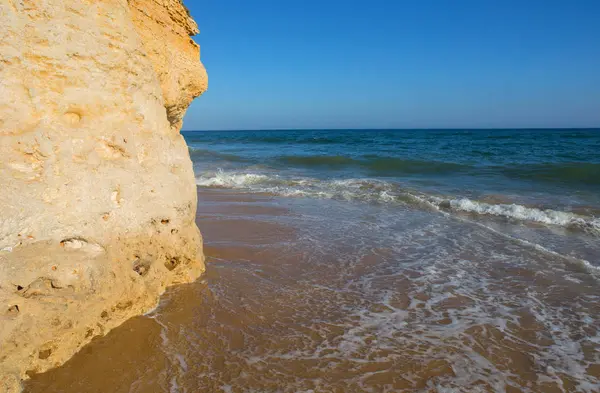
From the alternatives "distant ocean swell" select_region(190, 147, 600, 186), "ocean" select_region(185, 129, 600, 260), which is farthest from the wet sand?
"distant ocean swell" select_region(190, 147, 600, 186)

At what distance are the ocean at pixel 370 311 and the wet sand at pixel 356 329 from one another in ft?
0.04

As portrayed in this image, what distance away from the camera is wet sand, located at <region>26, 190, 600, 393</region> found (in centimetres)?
262

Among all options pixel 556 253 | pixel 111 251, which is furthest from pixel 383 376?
pixel 556 253

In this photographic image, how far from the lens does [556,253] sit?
552 centimetres

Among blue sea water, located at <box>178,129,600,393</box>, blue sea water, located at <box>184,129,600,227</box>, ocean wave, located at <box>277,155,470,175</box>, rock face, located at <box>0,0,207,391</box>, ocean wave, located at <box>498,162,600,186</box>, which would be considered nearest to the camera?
rock face, located at <box>0,0,207,391</box>

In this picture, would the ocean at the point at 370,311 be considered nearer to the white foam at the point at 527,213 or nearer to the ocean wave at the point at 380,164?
the white foam at the point at 527,213

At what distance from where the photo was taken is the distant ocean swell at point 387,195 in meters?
7.51

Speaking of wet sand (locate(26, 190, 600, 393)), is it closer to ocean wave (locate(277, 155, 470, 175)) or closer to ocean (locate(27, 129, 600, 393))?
ocean (locate(27, 129, 600, 393))

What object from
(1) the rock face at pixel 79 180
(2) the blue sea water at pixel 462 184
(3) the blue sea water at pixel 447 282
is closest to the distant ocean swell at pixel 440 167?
(2) the blue sea water at pixel 462 184

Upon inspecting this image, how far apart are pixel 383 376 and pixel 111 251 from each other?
208cm

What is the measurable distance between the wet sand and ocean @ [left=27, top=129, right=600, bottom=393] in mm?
13

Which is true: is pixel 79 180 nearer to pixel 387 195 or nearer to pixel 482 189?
pixel 387 195

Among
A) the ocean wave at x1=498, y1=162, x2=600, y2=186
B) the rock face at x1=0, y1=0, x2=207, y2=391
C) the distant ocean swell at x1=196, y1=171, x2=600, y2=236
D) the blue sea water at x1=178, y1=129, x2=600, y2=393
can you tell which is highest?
the rock face at x1=0, y1=0, x2=207, y2=391

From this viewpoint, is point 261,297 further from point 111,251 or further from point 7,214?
point 7,214
